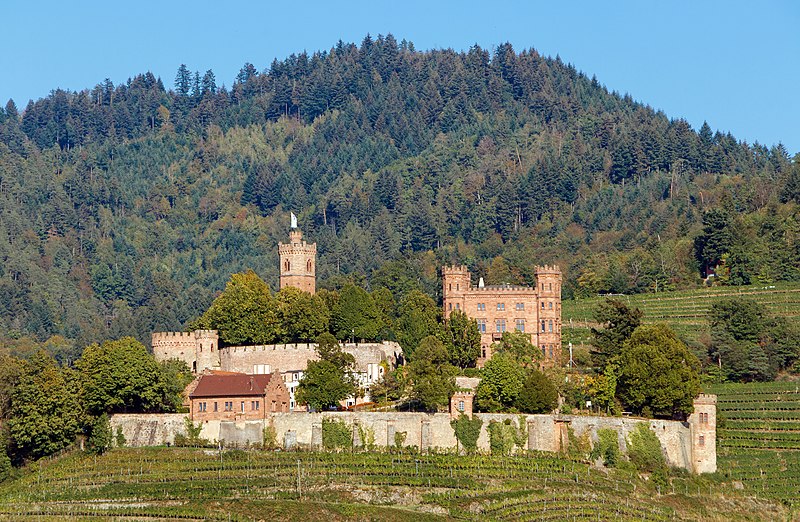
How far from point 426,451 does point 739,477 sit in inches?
621

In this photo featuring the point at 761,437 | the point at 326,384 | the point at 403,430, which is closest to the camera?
the point at 403,430

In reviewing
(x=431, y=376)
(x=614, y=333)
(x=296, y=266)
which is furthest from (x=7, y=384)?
(x=614, y=333)

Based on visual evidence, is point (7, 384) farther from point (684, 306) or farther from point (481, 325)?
point (684, 306)

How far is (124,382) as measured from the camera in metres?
73.6

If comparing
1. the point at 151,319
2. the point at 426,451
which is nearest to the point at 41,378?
the point at 426,451

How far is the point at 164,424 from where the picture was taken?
238 feet

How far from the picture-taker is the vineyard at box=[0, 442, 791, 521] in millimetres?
63250

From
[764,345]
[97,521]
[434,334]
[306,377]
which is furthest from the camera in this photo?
[764,345]

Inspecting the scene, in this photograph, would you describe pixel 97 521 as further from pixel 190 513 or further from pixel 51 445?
pixel 51 445

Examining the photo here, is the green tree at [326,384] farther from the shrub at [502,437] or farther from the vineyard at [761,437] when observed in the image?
the vineyard at [761,437]

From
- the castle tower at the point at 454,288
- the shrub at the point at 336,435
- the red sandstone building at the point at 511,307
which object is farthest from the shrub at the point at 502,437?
the castle tower at the point at 454,288

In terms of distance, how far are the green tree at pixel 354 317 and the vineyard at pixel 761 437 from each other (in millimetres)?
20847

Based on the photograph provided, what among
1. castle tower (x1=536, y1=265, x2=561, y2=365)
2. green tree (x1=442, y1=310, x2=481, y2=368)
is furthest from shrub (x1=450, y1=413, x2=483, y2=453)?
castle tower (x1=536, y1=265, x2=561, y2=365)

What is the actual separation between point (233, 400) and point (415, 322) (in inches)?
697
